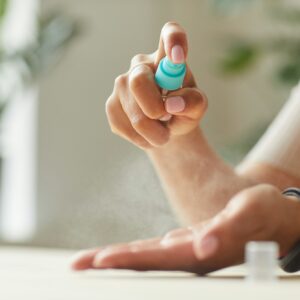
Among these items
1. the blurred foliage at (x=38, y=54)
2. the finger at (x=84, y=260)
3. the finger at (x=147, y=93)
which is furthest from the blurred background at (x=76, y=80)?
the finger at (x=147, y=93)

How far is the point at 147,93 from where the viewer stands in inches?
20.2

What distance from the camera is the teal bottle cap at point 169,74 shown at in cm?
50

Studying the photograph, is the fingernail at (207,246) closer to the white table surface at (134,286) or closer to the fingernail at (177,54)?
the white table surface at (134,286)

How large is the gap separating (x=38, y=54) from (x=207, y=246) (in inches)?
69.3

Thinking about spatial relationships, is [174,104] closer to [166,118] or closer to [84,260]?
[166,118]

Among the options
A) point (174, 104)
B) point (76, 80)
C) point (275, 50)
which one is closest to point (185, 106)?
point (174, 104)

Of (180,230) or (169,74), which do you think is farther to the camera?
A: (180,230)

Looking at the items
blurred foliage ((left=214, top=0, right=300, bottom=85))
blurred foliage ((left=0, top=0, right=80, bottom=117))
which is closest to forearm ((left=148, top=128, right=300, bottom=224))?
blurred foliage ((left=214, top=0, right=300, bottom=85))

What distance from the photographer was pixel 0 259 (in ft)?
2.69

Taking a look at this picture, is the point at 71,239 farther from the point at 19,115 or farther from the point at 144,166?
the point at 19,115

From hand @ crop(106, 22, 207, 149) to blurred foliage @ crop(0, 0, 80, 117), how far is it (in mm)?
1683

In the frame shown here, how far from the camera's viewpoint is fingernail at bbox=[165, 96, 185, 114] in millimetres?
510

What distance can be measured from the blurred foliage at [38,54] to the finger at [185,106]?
1.70 metres

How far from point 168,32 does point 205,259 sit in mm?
157
